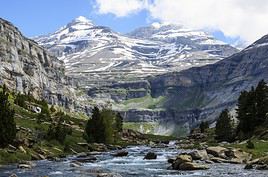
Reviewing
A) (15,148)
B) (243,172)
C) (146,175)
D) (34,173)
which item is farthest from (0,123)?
(243,172)

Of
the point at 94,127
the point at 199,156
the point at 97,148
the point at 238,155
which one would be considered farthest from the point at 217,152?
the point at 94,127

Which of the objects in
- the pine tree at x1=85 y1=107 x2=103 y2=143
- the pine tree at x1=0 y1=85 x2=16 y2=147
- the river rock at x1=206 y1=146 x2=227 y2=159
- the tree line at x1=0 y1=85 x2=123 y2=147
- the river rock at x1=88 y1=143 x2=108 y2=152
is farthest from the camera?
the pine tree at x1=85 y1=107 x2=103 y2=143

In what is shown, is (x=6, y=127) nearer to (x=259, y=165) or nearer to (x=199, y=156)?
(x=199, y=156)

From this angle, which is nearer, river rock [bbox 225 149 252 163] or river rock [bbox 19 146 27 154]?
river rock [bbox 225 149 252 163]

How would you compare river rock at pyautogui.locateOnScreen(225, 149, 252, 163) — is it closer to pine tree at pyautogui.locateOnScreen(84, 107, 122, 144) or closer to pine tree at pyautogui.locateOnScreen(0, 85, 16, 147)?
pine tree at pyautogui.locateOnScreen(0, 85, 16, 147)

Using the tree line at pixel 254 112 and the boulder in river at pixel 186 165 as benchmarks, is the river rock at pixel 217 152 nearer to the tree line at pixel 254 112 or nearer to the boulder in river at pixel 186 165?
the boulder in river at pixel 186 165

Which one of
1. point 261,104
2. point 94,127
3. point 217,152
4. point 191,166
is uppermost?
point 261,104

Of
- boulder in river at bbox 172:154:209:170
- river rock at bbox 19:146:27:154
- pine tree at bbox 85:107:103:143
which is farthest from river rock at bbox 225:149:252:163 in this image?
pine tree at bbox 85:107:103:143

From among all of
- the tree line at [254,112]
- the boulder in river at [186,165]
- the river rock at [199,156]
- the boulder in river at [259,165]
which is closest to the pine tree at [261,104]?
the tree line at [254,112]

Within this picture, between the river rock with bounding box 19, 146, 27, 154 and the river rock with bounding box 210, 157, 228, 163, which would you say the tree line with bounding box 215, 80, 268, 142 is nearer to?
the river rock with bounding box 210, 157, 228, 163

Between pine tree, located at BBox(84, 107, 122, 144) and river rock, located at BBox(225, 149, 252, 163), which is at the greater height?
pine tree, located at BBox(84, 107, 122, 144)

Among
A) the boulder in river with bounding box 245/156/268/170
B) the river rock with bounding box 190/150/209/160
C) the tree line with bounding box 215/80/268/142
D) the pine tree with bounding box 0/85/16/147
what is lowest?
the boulder in river with bounding box 245/156/268/170

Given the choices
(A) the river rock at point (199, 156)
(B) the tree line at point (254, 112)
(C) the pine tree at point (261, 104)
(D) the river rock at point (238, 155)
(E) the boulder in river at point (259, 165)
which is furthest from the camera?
(C) the pine tree at point (261, 104)

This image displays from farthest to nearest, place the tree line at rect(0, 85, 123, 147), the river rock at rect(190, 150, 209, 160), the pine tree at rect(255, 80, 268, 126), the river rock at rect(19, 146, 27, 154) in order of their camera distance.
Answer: the pine tree at rect(255, 80, 268, 126), the tree line at rect(0, 85, 123, 147), the river rock at rect(19, 146, 27, 154), the river rock at rect(190, 150, 209, 160)
